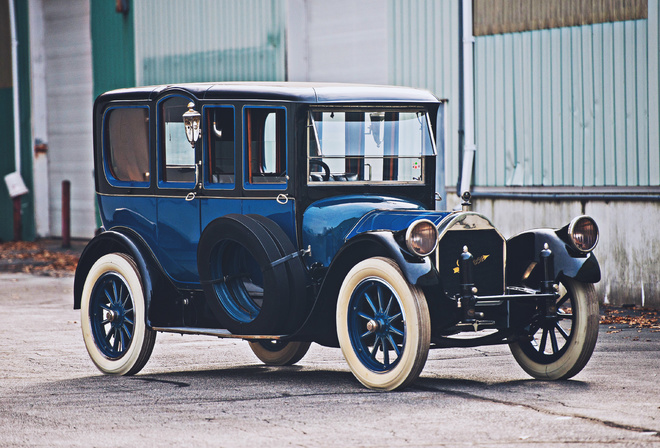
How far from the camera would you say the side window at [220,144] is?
8.77m

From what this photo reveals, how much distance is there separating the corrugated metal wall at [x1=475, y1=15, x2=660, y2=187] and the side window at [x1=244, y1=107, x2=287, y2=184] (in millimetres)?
6133

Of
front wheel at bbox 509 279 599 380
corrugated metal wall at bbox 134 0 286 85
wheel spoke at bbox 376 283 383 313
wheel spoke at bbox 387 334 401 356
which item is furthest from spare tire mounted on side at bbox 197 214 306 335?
corrugated metal wall at bbox 134 0 286 85

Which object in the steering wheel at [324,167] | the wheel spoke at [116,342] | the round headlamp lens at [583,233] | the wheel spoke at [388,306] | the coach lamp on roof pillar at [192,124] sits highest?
the coach lamp on roof pillar at [192,124]

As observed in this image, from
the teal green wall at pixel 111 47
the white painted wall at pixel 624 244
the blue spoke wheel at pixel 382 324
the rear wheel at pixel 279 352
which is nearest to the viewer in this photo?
the blue spoke wheel at pixel 382 324

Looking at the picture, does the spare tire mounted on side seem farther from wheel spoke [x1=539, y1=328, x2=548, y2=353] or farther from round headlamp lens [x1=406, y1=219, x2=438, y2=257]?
wheel spoke [x1=539, y1=328, x2=548, y2=353]

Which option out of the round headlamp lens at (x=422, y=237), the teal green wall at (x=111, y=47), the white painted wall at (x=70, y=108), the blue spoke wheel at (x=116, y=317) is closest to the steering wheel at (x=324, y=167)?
the round headlamp lens at (x=422, y=237)

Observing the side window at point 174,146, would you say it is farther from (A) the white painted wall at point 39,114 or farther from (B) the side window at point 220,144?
(A) the white painted wall at point 39,114

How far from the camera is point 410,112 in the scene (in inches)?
354

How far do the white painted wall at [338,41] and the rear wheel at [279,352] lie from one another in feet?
28.3

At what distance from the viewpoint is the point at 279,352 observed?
9.44 m

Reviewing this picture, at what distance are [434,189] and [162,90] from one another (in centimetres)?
221

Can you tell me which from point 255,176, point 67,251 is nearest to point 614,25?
point 255,176

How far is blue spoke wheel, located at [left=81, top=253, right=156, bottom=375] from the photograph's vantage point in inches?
348

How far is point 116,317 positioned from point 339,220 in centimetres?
202
